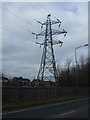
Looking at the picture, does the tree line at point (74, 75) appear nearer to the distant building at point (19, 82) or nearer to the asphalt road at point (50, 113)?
the distant building at point (19, 82)

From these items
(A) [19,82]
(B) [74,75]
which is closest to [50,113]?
(A) [19,82]

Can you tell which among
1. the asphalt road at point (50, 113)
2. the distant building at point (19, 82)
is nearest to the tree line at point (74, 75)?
the distant building at point (19, 82)

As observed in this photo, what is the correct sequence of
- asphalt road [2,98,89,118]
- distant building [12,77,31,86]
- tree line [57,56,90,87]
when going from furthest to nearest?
tree line [57,56,90,87], distant building [12,77,31,86], asphalt road [2,98,89,118]

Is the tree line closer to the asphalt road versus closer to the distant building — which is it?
the distant building

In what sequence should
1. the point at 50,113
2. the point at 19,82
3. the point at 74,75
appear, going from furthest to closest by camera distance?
the point at 74,75
the point at 19,82
the point at 50,113

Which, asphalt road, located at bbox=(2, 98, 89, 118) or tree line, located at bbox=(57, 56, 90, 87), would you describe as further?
tree line, located at bbox=(57, 56, 90, 87)

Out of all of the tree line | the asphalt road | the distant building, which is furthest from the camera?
the tree line

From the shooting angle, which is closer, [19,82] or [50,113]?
[50,113]

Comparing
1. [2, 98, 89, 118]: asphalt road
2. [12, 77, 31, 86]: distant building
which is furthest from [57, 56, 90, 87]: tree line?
[2, 98, 89, 118]: asphalt road

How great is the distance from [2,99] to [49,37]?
19.6 metres

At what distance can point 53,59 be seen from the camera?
52.9m

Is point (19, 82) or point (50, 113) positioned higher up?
point (19, 82)

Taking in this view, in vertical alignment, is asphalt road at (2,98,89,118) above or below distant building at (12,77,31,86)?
below

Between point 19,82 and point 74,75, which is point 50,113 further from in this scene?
point 74,75
